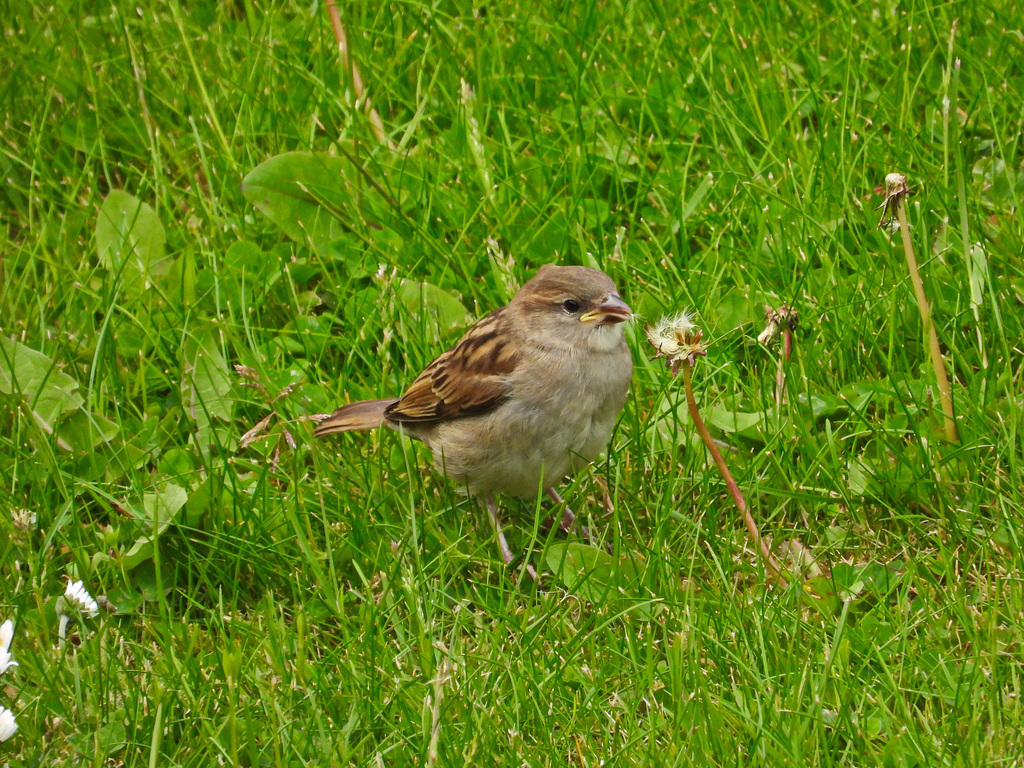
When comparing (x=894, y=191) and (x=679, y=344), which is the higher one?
(x=894, y=191)

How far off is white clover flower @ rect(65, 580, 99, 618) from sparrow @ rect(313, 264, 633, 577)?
0.94 meters

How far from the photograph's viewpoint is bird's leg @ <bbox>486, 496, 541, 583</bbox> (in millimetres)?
3990

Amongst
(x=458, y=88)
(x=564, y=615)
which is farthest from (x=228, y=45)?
(x=564, y=615)

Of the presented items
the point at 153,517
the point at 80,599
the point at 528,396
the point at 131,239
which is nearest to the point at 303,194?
the point at 131,239

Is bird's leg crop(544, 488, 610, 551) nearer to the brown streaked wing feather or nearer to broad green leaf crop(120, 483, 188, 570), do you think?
the brown streaked wing feather

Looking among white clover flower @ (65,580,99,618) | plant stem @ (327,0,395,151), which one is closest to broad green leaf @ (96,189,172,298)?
plant stem @ (327,0,395,151)

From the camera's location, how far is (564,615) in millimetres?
3674

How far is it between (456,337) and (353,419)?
78 cm

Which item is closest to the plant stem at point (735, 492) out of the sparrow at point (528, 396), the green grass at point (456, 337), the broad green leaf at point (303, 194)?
the green grass at point (456, 337)

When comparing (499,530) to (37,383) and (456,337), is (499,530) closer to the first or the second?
(456,337)

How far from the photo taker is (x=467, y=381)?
14.0 ft

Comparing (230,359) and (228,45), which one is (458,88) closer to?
(228,45)

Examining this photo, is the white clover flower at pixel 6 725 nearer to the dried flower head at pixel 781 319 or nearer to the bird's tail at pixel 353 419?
the bird's tail at pixel 353 419

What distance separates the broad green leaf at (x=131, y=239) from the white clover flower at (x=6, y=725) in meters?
2.26
